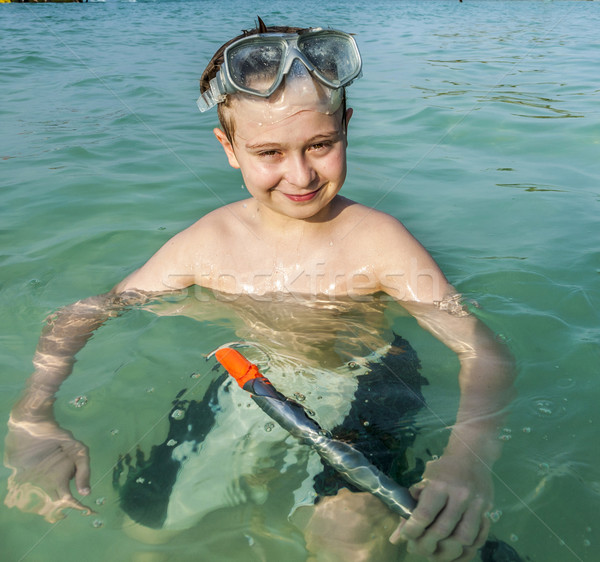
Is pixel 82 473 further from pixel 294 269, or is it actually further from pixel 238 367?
pixel 294 269

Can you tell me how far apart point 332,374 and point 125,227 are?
2409 millimetres

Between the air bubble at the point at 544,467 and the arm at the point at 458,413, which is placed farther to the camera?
the air bubble at the point at 544,467

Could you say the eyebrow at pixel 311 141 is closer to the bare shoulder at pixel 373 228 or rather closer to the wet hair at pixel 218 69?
the wet hair at pixel 218 69

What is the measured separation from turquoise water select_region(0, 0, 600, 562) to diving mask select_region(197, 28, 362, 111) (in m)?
1.20

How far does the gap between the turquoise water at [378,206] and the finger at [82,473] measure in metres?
0.03

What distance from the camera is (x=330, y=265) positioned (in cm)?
293

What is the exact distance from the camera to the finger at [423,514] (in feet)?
5.91

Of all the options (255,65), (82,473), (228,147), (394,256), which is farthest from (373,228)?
(82,473)

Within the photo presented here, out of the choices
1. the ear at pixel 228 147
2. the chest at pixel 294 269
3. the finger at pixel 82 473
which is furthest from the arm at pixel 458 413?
the finger at pixel 82 473

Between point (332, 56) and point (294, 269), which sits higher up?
point (332, 56)

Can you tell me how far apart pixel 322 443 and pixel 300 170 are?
1183mm

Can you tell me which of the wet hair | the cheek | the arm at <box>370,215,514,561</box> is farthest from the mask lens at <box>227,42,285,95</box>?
the arm at <box>370,215,514,561</box>

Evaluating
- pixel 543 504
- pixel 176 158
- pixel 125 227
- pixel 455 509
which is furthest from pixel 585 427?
pixel 176 158

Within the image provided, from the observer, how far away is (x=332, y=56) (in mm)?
2574
